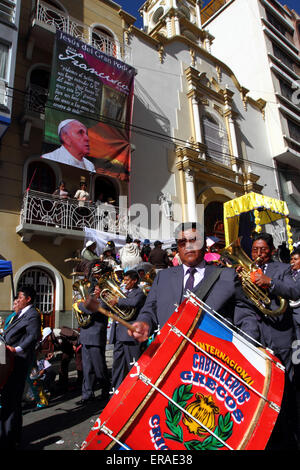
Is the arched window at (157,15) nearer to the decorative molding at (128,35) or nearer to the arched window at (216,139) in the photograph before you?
the decorative molding at (128,35)

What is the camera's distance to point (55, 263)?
10.9 metres

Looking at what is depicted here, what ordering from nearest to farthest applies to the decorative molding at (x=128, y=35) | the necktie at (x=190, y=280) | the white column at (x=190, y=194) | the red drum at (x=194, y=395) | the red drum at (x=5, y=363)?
the red drum at (x=194, y=395) → the necktie at (x=190, y=280) → the red drum at (x=5, y=363) → the white column at (x=190, y=194) → the decorative molding at (x=128, y=35)

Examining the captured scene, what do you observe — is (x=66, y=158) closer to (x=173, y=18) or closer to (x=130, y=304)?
(x=130, y=304)

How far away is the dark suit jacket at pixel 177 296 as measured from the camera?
100 inches

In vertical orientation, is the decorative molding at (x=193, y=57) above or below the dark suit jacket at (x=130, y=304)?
above

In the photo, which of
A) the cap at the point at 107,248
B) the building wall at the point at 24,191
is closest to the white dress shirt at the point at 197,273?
the cap at the point at 107,248

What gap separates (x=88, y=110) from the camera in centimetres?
1197

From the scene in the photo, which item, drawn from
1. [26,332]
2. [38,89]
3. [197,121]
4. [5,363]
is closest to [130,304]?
[26,332]

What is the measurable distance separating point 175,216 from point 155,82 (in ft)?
23.4

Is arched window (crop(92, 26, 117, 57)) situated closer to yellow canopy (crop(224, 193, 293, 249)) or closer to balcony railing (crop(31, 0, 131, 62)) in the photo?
balcony railing (crop(31, 0, 131, 62))

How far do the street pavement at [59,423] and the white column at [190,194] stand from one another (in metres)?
10.6

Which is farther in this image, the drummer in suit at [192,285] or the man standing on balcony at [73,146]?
the man standing on balcony at [73,146]

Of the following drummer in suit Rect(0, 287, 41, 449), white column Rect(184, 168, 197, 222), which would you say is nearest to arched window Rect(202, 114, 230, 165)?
white column Rect(184, 168, 197, 222)

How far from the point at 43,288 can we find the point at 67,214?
2.63 m
